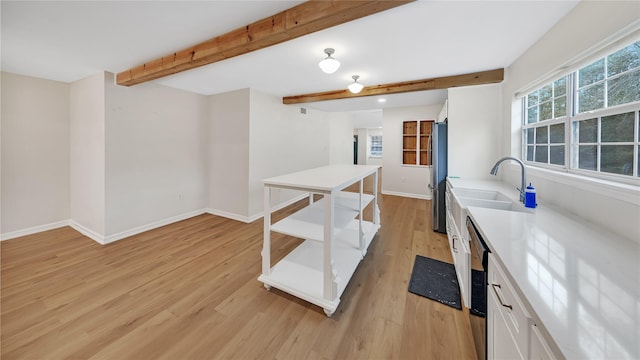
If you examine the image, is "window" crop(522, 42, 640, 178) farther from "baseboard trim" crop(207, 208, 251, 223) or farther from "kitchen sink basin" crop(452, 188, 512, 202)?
"baseboard trim" crop(207, 208, 251, 223)

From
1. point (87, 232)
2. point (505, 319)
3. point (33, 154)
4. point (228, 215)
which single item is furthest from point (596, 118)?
point (33, 154)

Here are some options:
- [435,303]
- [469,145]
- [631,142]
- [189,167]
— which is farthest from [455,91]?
[189,167]

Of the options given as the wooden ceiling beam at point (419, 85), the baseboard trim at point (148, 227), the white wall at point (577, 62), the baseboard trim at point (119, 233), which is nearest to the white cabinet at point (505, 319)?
the white wall at point (577, 62)

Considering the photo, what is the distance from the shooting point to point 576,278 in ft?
2.71

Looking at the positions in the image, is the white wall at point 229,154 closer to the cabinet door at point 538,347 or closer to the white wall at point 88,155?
the white wall at point 88,155

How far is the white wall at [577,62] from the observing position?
1221mm

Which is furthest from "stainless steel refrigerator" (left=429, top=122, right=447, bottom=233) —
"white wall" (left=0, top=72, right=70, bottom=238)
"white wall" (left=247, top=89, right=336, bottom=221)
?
"white wall" (left=0, top=72, right=70, bottom=238)

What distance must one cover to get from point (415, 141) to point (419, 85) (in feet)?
8.18

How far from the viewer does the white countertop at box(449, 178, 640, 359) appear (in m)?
0.57

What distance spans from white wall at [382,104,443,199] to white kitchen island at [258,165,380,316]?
357 centimetres

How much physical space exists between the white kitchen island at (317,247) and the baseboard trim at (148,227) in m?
2.67

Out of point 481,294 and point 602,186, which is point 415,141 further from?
point 481,294

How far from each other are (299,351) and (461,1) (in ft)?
9.03

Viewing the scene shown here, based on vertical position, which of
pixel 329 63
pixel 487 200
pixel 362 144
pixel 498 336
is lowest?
pixel 498 336
